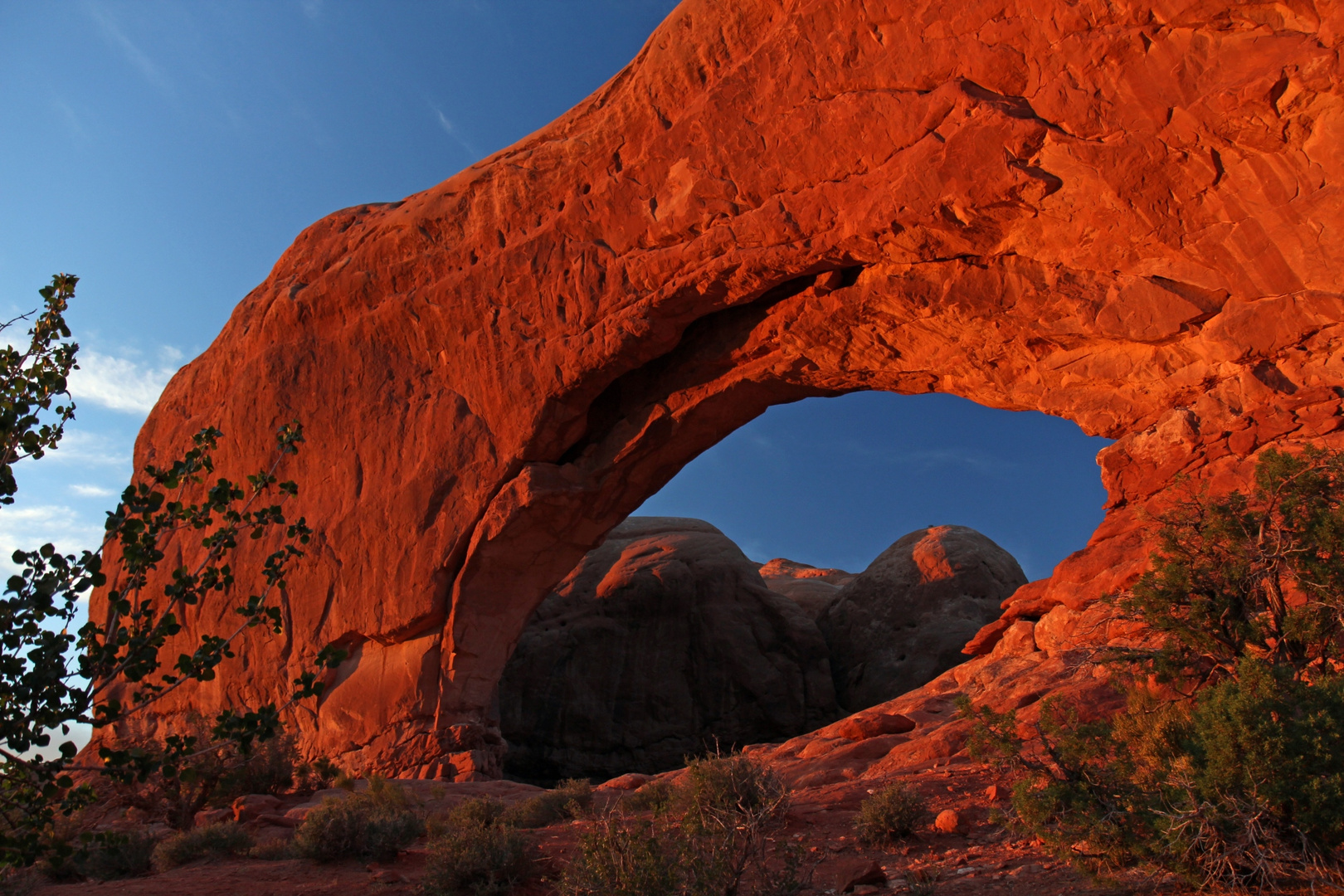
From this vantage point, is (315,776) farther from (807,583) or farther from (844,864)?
(807,583)

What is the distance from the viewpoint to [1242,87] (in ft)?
22.4

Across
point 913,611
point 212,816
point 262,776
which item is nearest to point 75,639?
point 212,816

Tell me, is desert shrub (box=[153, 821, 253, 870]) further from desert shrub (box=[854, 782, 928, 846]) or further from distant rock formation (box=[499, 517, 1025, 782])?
distant rock formation (box=[499, 517, 1025, 782])

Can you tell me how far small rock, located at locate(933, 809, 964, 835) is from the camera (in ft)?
18.1

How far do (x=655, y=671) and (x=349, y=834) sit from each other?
11.8 metres

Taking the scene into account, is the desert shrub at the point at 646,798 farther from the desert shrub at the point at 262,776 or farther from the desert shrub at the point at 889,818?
the desert shrub at the point at 262,776

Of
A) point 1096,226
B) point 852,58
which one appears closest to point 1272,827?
point 1096,226

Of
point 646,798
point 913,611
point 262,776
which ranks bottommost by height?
point 646,798

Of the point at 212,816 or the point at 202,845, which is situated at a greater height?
the point at 212,816

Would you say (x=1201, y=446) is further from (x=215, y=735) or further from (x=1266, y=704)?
A: (x=215, y=735)

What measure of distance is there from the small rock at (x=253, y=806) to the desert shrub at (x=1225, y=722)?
7.20m

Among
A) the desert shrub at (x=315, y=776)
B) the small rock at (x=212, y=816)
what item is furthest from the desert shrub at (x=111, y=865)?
the desert shrub at (x=315, y=776)

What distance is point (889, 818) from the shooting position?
554cm

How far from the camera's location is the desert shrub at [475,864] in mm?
5398
